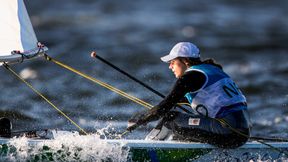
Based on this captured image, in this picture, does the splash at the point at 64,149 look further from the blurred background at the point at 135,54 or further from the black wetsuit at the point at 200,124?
the blurred background at the point at 135,54

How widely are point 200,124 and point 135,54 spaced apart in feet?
27.8

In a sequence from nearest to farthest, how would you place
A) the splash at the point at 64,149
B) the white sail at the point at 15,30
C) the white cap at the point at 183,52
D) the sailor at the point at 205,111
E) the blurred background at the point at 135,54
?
the splash at the point at 64,149, the sailor at the point at 205,111, the white cap at the point at 183,52, the white sail at the point at 15,30, the blurred background at the point at 135,54

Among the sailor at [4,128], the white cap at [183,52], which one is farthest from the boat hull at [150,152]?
the white cap at [183,52]

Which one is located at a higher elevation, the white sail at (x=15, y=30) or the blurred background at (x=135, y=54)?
the blurred background at (x=135, y=54)

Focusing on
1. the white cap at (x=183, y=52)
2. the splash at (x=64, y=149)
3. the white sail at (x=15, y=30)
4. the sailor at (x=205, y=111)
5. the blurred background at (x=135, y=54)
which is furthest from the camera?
the blurred background at (x=135, y=54)

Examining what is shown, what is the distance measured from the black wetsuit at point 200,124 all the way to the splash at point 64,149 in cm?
37

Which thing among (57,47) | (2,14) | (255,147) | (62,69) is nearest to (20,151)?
(2,14)

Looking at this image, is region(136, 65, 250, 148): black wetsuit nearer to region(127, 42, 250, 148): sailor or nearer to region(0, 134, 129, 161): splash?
region(127, 42, 250, 148): sailor

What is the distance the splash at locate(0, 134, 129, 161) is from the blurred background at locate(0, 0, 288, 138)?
6.57 ft

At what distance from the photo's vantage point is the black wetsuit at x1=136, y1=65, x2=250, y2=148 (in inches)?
263

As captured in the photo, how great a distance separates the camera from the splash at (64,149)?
6.65m

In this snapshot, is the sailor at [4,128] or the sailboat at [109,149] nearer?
the sailboat at [109,149]

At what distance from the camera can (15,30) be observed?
24.3 feet

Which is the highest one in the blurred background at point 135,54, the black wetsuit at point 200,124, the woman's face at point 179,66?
the blurred background at point 135,54
